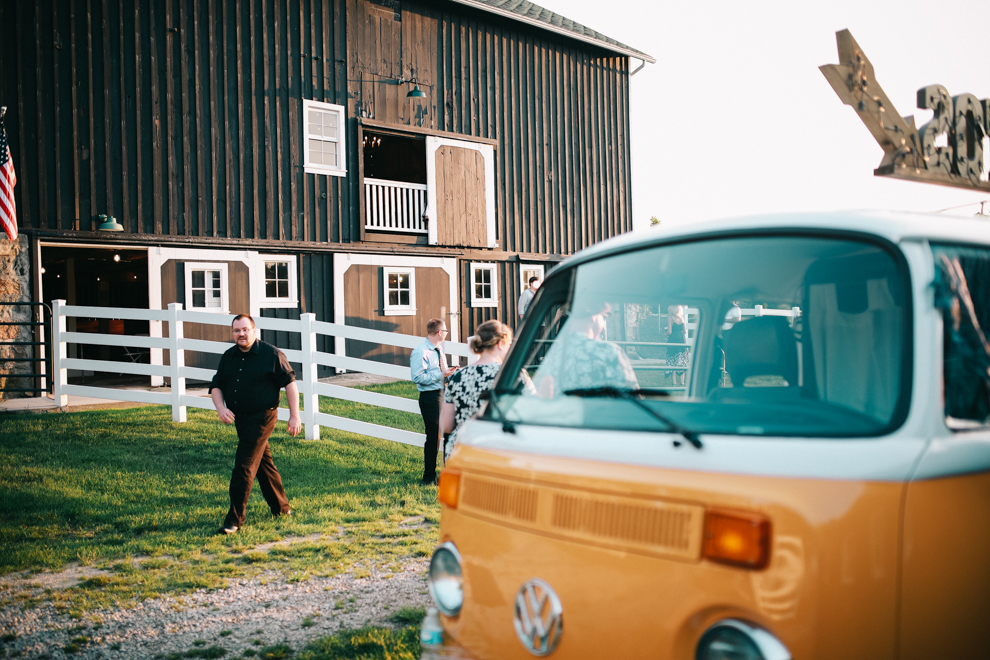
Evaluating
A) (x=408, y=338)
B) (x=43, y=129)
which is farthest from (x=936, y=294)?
(x=43, y=129)

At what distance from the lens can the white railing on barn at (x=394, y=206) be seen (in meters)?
17.8

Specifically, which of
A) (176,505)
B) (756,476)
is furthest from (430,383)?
(756,476)

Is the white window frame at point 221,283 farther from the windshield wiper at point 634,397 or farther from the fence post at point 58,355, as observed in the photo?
the windshield wiper at point 634,397

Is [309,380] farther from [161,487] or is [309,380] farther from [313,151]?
[313,151]

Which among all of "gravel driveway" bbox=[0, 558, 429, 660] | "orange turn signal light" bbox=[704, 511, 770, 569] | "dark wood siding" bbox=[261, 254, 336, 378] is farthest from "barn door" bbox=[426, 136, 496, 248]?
"orange turn signal light" bbox=[704, 511, 770, 569]

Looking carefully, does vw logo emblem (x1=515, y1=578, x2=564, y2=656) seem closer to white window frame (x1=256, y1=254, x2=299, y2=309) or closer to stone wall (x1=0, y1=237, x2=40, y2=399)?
stone wall (x1=0, y1=237, x2=40, y2=399)

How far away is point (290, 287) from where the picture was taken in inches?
650

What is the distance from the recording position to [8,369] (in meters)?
12.6

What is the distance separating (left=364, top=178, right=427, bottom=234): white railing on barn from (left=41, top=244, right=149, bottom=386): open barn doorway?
18.6ft

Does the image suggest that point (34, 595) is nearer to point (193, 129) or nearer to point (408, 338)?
point (408, 338)

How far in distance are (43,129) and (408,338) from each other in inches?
357

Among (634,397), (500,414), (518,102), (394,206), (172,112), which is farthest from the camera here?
(518,102)

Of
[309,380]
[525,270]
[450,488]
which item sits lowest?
[309,380]

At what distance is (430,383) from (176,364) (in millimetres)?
5323
